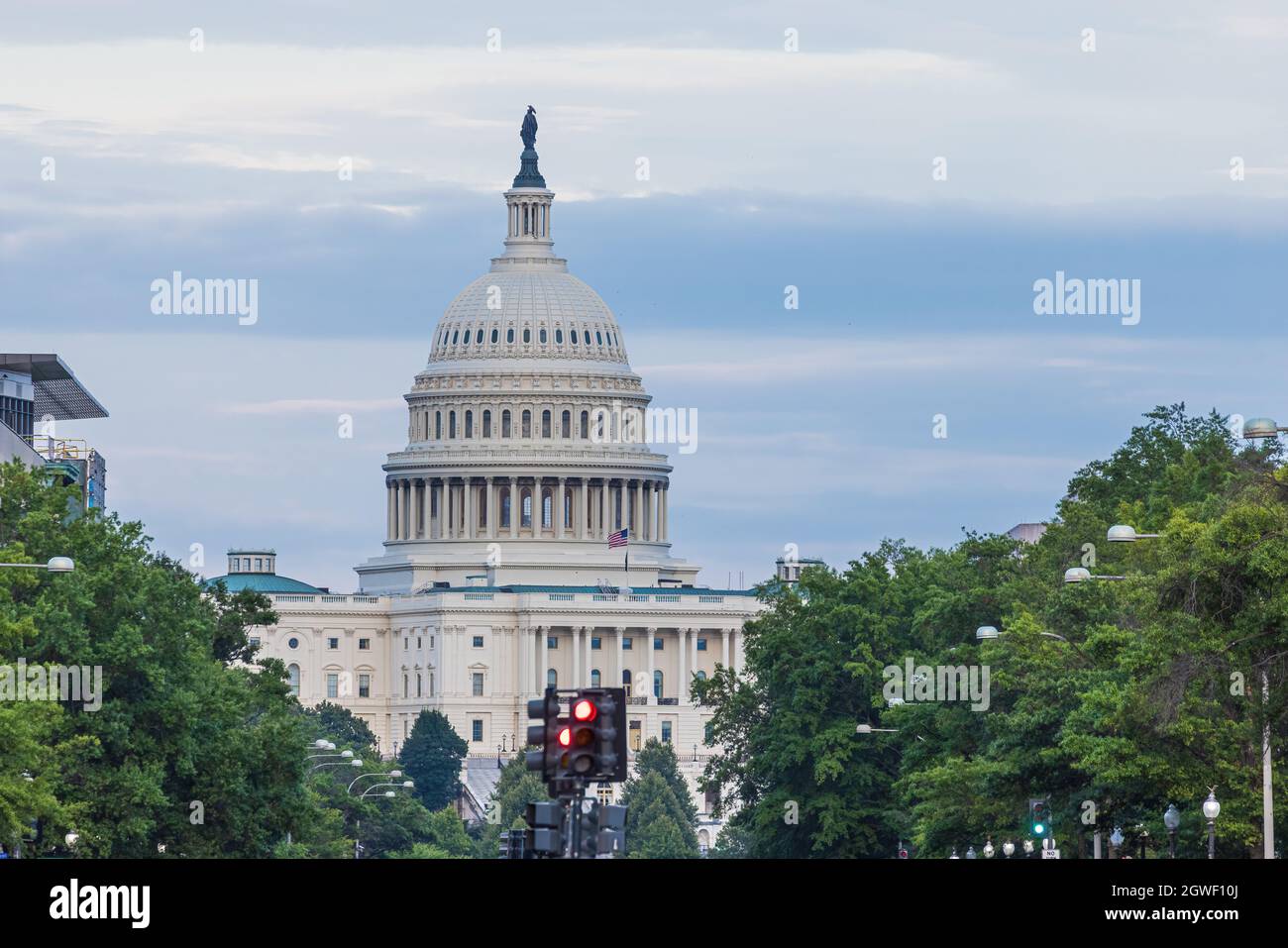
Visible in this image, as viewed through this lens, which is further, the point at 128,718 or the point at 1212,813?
the point at 128,718

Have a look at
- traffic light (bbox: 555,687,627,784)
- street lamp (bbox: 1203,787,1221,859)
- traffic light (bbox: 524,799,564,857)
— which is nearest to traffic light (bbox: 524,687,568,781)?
traffic light (bbox: 555,687,627,784)

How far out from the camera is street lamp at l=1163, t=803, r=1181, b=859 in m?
66.9

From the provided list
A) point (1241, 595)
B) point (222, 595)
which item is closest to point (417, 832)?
point (222, 595)

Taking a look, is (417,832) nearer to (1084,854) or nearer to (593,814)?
(1084,854)

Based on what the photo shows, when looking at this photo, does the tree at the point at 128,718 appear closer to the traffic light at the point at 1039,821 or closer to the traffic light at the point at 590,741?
the traffic light at the point at 1039,821

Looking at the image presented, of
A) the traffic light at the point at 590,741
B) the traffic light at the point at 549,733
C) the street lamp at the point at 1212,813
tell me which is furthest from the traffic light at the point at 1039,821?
the traffic light at the point at 549,733

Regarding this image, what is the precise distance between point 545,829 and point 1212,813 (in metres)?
25.9

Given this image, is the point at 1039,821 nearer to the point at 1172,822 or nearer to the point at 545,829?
the point at 1172,822

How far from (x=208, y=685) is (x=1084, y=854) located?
22.7 m

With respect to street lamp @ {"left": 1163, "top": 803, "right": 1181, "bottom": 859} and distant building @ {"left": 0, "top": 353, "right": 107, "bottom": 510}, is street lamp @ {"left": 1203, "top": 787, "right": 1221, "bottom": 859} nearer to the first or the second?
street lamp @ {"left": 1163, "top": 803, "right": 1181, "bottom": 859}

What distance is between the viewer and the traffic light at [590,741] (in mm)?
37562

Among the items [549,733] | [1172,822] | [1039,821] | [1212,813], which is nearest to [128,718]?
[1039,821]

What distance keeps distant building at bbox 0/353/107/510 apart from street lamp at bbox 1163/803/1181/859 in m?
40.2

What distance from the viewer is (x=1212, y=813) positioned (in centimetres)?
6138
